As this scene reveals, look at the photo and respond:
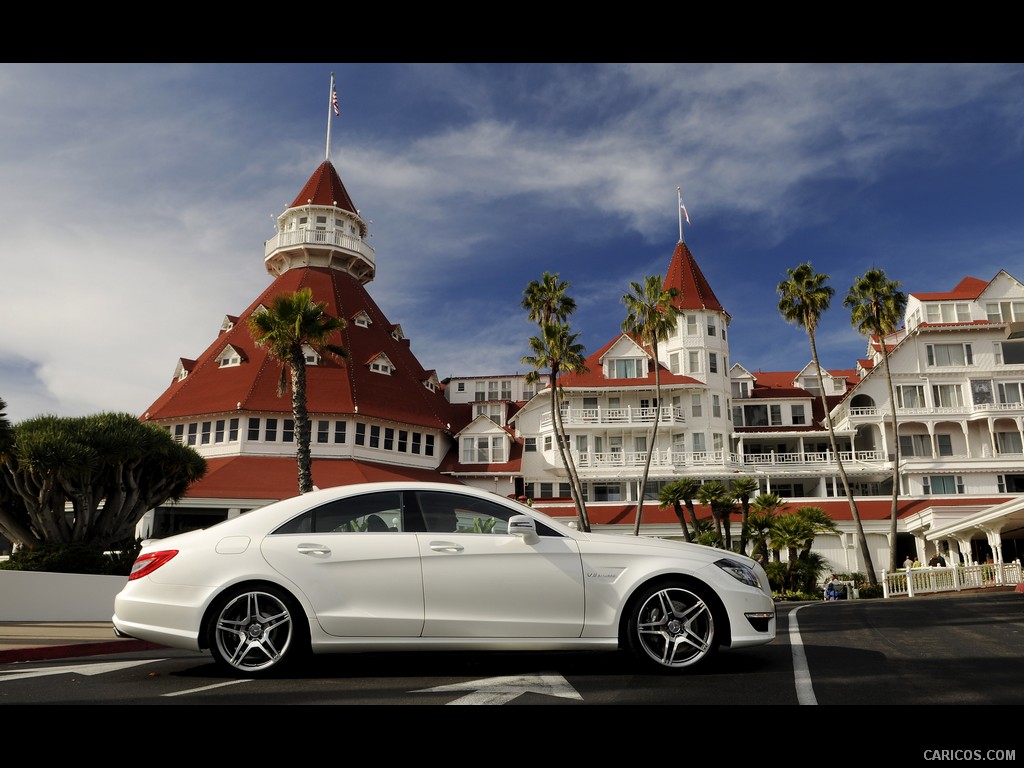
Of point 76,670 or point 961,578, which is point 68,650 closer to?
point 76,670

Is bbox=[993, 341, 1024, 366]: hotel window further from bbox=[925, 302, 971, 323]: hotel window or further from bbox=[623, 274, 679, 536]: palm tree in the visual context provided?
bbox=[623, 274, 679, 536]: palm tree

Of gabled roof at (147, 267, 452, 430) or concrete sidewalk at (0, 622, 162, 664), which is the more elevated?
gabled roof at (147, 267, 452, 430)

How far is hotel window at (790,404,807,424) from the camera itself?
2199 inches

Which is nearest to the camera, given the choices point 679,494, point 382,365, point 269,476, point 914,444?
point 679,494

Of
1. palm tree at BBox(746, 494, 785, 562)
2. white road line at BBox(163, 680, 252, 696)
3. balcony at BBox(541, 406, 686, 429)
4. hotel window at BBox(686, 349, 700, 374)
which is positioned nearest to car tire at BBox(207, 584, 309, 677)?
white road line at BBox(163, 680, 252, 696)

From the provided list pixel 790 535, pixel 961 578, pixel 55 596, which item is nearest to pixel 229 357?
pixel 55 596

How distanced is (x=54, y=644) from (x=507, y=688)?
290 inches

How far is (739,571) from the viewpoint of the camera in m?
6.65

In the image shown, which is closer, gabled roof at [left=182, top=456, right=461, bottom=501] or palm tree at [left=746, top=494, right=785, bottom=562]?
palm tree at [left=746, top=494, right=785, bottom=562]

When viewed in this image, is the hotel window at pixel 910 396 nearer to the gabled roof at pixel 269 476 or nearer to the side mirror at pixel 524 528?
the gabled roof at pixel 269 476

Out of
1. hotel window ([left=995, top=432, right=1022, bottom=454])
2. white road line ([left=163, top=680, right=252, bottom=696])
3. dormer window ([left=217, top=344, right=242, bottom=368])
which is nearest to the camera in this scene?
white road line ([left=163, top=680, right=252, bottom=696])

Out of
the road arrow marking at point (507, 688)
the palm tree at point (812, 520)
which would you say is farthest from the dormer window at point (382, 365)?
the road arrow marking at point (507, 688)

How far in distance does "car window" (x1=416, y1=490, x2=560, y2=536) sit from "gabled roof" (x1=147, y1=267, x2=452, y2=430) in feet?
125

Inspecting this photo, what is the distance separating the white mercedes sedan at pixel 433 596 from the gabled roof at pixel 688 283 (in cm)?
4882
